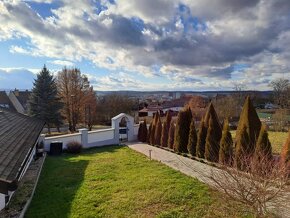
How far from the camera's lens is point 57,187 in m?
9.24

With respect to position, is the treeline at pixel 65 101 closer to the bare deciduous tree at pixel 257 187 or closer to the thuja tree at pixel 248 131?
the thuja tree at pixel 248 131

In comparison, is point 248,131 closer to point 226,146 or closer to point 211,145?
point 226,146

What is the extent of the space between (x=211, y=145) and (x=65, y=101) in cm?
2519

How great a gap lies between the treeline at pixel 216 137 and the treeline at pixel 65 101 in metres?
16.8

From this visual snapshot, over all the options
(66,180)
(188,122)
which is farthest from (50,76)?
(66,180)

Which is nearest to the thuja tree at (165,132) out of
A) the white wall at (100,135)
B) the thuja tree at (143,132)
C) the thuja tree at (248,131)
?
the thuja tree at (143,132)

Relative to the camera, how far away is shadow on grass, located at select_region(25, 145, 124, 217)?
7.32m

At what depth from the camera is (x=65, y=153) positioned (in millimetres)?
16547

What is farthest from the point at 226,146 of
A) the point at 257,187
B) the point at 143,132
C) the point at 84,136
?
the point at 84,136

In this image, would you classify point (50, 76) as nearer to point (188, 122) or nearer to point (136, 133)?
point (136, 133)

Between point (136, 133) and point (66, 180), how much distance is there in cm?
1141

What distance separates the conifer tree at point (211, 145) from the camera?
12445mm

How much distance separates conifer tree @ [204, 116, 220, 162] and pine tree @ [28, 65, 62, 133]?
22.2m

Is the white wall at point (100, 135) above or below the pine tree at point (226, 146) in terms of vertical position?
below
